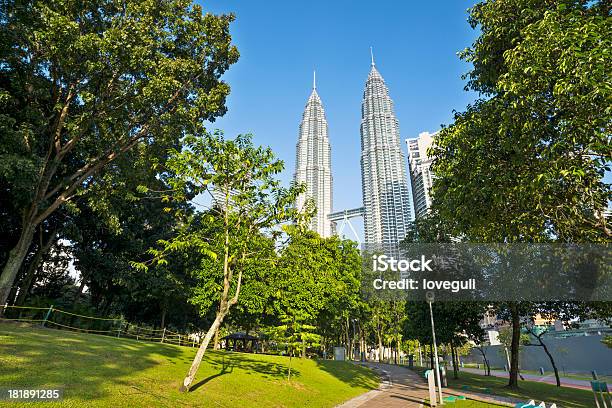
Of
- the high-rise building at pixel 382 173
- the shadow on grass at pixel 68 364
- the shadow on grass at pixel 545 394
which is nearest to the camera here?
the shadow on grass at pixel 68 364

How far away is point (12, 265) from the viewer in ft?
67.0

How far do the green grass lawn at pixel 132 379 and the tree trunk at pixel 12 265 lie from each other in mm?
2321

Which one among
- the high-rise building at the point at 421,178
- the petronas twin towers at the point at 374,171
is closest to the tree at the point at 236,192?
the high-rise building at the point at 421,178

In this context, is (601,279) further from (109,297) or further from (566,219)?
(109,297)

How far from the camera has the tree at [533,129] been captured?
8922mm

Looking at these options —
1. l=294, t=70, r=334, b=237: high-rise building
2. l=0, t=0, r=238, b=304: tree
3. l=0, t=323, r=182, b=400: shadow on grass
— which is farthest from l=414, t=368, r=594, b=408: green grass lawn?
l=294, t=70, r=334, b=237: high-rise building

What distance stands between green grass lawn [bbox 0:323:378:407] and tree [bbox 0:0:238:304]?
901 cm

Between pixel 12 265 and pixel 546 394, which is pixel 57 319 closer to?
pixel 12 265

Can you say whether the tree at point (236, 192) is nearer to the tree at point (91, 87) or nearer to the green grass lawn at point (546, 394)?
the tree at point (91, 87)

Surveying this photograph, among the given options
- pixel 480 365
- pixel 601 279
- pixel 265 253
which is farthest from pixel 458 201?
pixel 480 365

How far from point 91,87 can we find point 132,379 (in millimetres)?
18558

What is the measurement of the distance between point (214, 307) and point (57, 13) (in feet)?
103

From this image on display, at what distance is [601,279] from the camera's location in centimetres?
1711

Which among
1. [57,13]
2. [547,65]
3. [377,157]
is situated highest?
[377,157]
